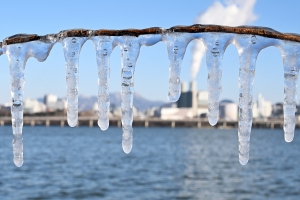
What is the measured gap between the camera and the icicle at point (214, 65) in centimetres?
247

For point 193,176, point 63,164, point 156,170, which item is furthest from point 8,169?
point 193,176

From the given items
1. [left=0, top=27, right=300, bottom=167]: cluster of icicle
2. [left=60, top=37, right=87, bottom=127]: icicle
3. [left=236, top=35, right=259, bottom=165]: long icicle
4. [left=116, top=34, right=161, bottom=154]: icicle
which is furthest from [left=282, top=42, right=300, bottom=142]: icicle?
[left=60, top=37, right=87, bottom=127]: icicle

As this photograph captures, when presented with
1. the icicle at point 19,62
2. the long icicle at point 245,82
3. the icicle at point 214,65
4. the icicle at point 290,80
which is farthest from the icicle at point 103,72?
the icicle at point 290,80

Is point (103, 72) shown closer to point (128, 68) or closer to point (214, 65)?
point (128, 68)

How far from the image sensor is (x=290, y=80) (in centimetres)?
272

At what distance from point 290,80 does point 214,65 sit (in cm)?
46

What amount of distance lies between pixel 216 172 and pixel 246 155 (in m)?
30.1

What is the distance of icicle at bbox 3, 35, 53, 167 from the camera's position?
8.87 ft

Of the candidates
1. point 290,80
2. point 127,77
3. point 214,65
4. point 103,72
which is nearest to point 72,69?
point 103,72

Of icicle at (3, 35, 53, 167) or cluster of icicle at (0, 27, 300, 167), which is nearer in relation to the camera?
cluster of icicle at (0, 27, 300, 167)

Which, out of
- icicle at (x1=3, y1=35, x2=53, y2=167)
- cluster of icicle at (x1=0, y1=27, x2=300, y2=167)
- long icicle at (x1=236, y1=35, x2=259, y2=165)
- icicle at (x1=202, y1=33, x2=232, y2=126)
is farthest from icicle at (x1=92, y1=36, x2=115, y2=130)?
long icicle at (x1=236, y1=35, x2=259, y2=165)

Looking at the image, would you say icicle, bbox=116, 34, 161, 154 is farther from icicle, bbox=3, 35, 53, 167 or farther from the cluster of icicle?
icicle, bbox=3, 35, 53, 167

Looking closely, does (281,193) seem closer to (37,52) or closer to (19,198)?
(19,198)

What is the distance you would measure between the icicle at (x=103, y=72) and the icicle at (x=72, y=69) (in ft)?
0.32
